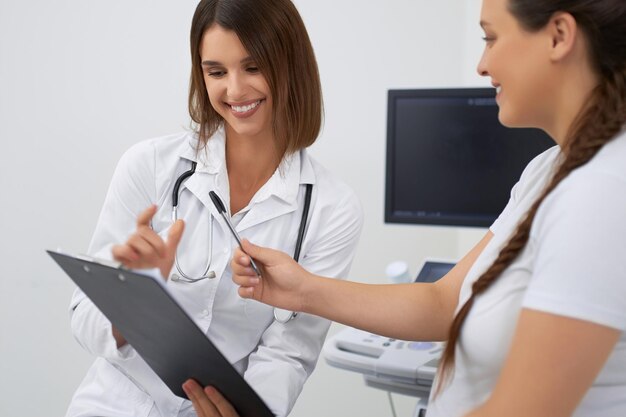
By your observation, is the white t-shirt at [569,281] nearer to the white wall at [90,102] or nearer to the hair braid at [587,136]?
the hair braid at [587,136]

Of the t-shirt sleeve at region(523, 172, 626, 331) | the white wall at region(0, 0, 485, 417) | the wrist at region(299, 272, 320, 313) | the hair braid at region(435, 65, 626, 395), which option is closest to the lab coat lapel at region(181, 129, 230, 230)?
the wrist at region(299, 272, 320, 313)

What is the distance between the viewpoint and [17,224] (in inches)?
96.0

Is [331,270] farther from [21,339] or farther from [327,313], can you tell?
[21,339]

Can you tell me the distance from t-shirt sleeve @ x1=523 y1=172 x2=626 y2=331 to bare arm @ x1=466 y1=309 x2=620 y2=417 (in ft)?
0.04

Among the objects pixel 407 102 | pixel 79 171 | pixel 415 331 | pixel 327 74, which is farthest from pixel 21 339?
pixel 415 331

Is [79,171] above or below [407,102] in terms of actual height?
below

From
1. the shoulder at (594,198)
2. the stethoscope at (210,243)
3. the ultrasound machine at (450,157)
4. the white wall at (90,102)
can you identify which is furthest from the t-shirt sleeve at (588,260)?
the white wall at (90,102)

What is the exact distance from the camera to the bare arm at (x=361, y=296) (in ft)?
3.82

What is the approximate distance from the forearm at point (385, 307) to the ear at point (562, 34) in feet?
1.48

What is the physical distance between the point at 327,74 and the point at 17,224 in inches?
43.5

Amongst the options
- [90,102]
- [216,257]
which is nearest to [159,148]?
[216,257]

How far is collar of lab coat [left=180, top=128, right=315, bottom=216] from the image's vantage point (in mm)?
1412

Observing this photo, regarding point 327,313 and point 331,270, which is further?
point 331,270

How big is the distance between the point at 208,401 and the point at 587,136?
0.65 m
